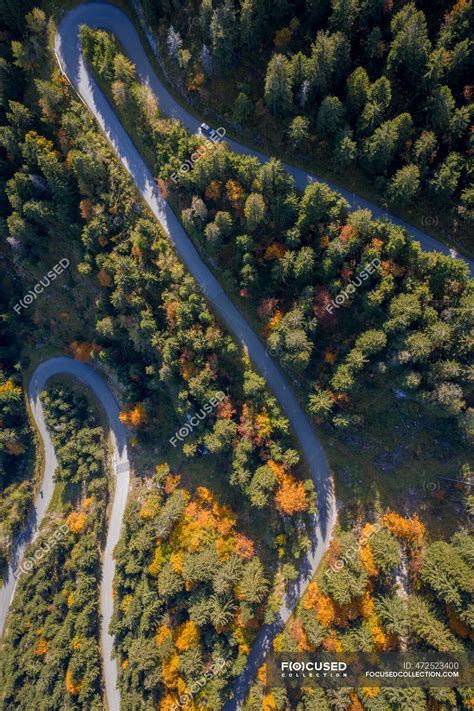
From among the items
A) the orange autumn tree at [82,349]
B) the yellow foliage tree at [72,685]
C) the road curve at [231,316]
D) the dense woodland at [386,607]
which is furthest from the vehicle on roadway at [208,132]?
the yellow foliage tree at [72,685]

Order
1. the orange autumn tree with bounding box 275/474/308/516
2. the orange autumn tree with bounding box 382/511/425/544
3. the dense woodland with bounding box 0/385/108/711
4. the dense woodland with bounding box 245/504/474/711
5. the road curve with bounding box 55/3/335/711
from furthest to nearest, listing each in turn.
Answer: the dense woodland with bounding box 0/385/108/711, the road curve with bounding box 55/3/335/711, the orange autumn tree with bounding box 275/474/308/516, the orange autumn tree with bounding box 382/511/425/544, the dense woodland with bounding box 245/504/474/711

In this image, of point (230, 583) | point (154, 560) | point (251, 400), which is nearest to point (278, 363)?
point (251, 400)

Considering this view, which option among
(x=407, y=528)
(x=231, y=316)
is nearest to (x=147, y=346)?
(x=231, y=316)

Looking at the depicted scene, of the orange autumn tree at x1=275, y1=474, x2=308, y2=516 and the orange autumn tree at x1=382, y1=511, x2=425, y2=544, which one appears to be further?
the orange autumn tree at x1=275, y1=474, x2=308, y2=516

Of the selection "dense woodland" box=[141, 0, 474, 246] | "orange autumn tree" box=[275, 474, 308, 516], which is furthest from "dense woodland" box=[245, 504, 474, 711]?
"dense woodland" box=[141, 0, 474, 246]

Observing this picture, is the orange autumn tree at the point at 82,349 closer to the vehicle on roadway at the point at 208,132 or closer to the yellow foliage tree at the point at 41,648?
the vehicle on roadway at the point at 208,132

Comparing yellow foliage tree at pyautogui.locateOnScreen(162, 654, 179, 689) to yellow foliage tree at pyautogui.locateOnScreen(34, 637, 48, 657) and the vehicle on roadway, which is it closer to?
yellow foliage tree at pyautogui.locateOnScreen(34, 637, 48, 657)

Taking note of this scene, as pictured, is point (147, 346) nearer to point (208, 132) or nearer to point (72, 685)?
point (208, 132)
